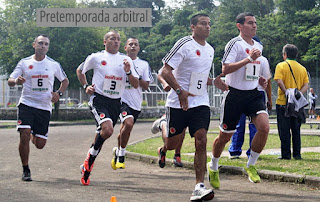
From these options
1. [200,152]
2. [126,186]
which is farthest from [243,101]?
[126,186]

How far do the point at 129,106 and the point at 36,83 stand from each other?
1.91m

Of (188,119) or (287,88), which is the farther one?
(287,88)

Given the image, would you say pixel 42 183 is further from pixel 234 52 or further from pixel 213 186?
pixel 234 52

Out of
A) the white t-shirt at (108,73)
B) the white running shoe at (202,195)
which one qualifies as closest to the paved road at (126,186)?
the white running shoe at (202,195)

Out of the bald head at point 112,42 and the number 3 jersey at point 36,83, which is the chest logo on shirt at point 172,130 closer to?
the bald head at point 112,42

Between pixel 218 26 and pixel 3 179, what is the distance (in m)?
49.0

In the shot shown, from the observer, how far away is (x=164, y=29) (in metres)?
78.2

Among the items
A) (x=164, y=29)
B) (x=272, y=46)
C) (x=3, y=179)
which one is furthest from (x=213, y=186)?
(x=164, y=29)

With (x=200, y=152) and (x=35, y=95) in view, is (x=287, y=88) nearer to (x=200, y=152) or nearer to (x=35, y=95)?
(x=200, y=152)

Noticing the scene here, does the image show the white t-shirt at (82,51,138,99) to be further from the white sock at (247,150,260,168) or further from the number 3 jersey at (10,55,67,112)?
the white sock at (247,150,260,168)

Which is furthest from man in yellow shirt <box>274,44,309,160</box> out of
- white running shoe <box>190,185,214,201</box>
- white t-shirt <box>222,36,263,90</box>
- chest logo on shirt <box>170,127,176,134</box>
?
white running shoe <box>190,185,214,201</box>

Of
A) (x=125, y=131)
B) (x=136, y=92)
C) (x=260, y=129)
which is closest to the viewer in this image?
(x=260, y=129)

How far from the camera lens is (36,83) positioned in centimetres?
A: 890

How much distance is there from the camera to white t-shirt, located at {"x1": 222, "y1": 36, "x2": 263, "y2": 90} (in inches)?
297
